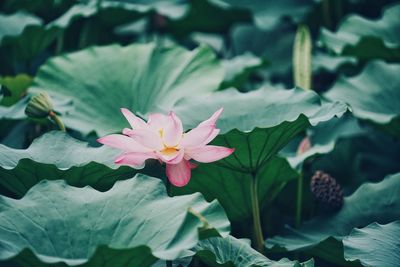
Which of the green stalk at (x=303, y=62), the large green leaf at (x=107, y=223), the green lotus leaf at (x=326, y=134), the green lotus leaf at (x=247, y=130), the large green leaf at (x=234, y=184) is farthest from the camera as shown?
the green stalk at (x=303, y=62)

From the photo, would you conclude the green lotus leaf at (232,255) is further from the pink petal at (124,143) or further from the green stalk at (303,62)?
the green stalk at (303,62)

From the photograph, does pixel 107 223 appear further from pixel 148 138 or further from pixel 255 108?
pixel 255 108

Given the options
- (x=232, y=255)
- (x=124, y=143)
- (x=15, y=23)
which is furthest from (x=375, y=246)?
(x=15, y=23)

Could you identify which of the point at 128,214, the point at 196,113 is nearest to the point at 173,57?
the point at 196,113

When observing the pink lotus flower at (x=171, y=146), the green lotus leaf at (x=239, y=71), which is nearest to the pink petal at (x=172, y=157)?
the pink lotus flower at (x=171, y=146)

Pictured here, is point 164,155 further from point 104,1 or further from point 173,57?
point 104,1

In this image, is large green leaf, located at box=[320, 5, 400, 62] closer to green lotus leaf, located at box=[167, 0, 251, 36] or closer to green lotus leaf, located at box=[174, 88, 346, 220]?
green lotus leaf, located at box=[167, 0, 251, 36]

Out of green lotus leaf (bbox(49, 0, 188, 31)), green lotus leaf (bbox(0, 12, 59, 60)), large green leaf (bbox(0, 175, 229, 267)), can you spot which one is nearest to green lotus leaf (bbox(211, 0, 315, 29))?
green lotus leaf (bbox(49, 0, 188, 31))
